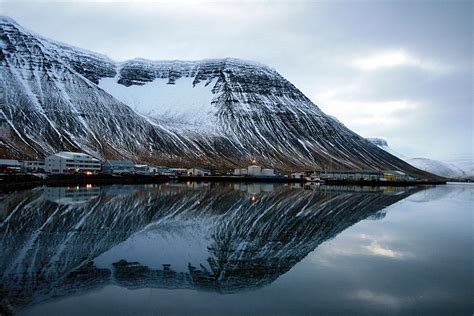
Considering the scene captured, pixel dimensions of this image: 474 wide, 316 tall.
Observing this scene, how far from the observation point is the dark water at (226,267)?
1067 centimetres

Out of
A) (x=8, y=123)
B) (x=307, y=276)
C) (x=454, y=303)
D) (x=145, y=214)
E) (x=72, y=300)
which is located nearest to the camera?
(x=72, y=300)

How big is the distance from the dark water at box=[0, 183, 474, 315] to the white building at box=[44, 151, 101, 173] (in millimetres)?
77621

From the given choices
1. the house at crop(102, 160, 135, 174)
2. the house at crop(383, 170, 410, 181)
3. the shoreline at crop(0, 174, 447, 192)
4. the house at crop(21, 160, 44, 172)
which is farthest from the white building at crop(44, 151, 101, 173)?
the house at crop(383, 170, 410, 181)

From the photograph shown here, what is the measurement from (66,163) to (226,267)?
94027 mm

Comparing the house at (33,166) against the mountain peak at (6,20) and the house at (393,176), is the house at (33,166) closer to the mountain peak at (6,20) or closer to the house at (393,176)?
the house at (393,176)

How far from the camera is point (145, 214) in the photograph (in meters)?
28.2

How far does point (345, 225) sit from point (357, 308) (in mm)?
15785

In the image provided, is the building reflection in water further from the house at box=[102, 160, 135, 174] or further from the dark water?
the house at box=[102, 160, 135, 174]

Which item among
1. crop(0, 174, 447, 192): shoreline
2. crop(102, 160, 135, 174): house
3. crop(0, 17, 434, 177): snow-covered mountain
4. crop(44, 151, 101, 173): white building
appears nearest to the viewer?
crop(0, 174, 447, 192): shoreline

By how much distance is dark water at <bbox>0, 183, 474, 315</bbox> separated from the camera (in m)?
10.7

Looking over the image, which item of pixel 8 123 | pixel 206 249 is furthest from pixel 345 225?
pixel 8 123

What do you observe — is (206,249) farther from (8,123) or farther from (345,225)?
(8,123)

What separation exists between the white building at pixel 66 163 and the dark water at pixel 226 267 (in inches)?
3056

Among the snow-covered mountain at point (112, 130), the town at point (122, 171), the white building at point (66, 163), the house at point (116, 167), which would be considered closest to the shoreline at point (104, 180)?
the town at point (122, 171)
